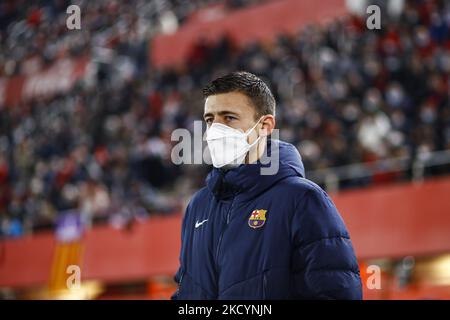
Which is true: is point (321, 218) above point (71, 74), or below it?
below

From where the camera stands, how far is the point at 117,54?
67.3 feet

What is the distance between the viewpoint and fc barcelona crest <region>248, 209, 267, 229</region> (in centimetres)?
288

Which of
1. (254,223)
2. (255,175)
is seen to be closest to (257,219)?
(254,223)

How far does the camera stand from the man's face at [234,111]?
3.04 meters

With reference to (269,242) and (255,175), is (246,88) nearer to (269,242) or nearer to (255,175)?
(255,175)

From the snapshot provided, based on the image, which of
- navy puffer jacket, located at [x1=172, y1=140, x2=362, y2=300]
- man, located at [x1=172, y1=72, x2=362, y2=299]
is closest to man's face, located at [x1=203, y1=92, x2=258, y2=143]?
man, located at [x1=172, y1=72, x2=362, y2=299]

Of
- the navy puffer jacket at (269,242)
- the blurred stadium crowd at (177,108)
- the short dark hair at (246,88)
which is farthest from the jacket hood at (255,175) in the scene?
the blurred stadium crowd at (177,108)

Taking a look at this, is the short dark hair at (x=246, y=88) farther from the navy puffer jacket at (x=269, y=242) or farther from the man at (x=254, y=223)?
the navy puffer jacket at (x=269, y=242)

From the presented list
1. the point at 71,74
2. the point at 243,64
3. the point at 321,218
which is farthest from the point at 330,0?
the point at 321,218

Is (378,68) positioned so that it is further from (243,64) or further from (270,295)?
(270,295)

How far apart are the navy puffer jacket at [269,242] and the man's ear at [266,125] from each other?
1.9 inches

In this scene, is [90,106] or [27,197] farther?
[90,106]

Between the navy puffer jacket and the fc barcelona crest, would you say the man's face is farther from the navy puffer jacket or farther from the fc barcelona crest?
the fc barcelona crest

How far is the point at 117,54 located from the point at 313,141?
979cm
